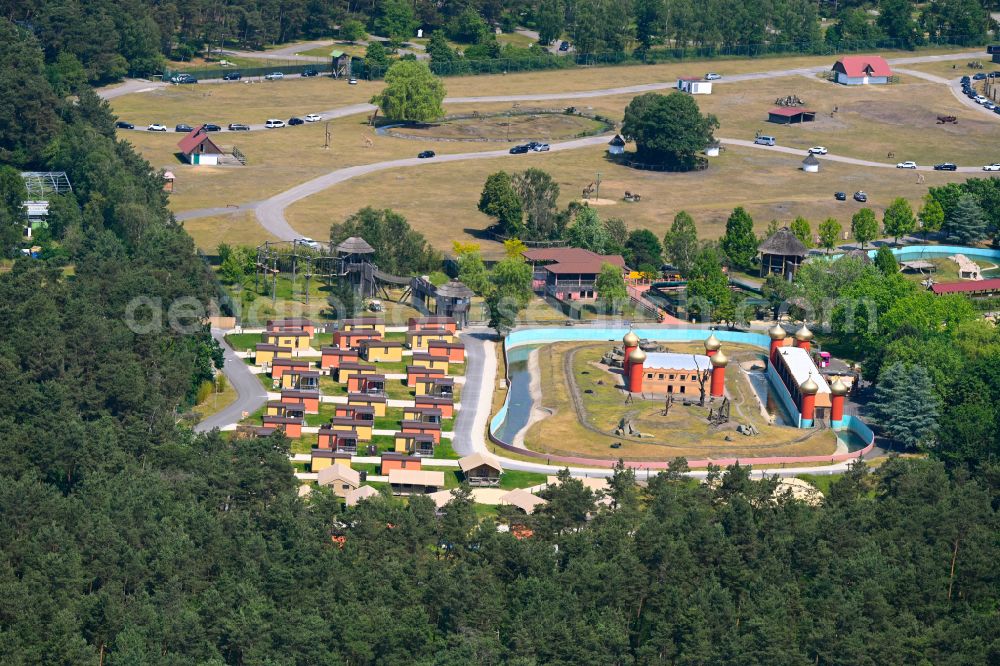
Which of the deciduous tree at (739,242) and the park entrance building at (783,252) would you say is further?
the deciduous tree at (739,242)

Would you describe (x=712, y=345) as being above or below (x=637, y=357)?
below

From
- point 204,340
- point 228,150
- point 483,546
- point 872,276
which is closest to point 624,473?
point 483,546

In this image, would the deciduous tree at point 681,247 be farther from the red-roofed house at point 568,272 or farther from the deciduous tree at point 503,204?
the deciduous tree at point 503,204

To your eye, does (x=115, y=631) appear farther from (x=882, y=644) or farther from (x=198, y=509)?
(x=882, y=644)

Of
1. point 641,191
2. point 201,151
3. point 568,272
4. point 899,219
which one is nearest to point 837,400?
point 568,272

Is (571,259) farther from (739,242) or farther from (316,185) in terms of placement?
(316,185)

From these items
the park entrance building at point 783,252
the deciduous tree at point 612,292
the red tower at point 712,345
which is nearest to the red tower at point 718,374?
the red tower at point 712,345
